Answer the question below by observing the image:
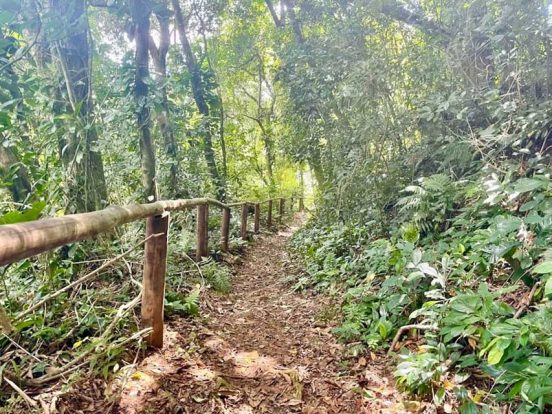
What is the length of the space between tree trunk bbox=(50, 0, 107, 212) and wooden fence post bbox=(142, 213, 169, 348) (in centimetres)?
137

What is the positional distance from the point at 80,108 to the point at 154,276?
1.89m

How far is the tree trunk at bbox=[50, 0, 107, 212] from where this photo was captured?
3.21m

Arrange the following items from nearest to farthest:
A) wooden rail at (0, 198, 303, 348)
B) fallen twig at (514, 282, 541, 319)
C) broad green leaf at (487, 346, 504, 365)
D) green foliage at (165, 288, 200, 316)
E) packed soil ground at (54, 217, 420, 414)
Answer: wooden rail at (0, 198, 303, 348) < broad green leaf at (487, 346, 504, 365) < packed soil ground at (54, 217, 420, 414) < fallen twig at (514, 282, 541, 319) < green foliage at (165, 288, 200, 316)

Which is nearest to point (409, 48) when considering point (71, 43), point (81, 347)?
point (71, 43)

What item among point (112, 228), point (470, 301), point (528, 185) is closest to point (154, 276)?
point (112, 228)

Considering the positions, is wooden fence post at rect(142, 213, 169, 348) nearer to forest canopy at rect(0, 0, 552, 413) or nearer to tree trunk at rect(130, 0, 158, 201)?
forest canopy at rect(0, 0, 552, 413)

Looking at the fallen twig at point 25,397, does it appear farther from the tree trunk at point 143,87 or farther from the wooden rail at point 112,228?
the tree trunk at point 143,87

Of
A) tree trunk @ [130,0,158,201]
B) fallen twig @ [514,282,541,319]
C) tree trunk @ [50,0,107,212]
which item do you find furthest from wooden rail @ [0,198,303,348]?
fallen twig @ [514,282,541,319]

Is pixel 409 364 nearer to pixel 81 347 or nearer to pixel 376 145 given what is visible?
pixel 81 347

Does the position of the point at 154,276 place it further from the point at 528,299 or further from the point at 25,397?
the point at 528,299

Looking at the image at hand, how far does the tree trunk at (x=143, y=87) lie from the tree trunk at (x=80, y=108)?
26.3 inches

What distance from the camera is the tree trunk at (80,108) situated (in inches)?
127

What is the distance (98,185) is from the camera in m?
3.48

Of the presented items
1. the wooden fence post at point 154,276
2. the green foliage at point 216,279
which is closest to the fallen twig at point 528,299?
the wooden fence post at point 154,276
